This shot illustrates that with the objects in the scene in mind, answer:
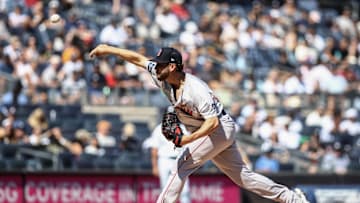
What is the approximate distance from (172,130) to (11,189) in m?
5.05

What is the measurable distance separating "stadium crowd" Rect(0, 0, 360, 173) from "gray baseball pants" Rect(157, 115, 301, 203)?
17.7 ft

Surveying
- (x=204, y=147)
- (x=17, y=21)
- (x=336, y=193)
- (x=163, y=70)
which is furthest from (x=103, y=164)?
(x=163, y=70)

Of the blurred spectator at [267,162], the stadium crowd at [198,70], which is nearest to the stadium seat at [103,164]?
the stadium crowd at [198,70]

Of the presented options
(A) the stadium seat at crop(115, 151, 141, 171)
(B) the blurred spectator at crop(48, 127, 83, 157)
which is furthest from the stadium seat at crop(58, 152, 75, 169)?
(A) the stadium seat at crop(115, 151, 141, 171)

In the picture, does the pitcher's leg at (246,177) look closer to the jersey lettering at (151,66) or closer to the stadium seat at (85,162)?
the jersey lettering at (151,66)

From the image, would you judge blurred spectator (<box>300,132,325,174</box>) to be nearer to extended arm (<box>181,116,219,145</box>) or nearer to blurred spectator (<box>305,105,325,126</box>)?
blurred spectator (<box>305,105,325,126</box>)

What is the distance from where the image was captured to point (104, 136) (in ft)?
52.4

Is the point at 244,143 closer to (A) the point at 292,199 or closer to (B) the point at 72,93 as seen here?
(B) the point at 72,93

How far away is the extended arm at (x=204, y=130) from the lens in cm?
912

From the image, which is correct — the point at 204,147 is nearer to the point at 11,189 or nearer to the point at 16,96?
the point at 11,189

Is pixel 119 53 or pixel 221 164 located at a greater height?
pixel 119 53

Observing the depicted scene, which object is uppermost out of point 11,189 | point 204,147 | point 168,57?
point 168,57

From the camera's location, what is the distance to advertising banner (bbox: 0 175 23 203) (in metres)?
13.5

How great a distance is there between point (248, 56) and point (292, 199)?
10194 mm
